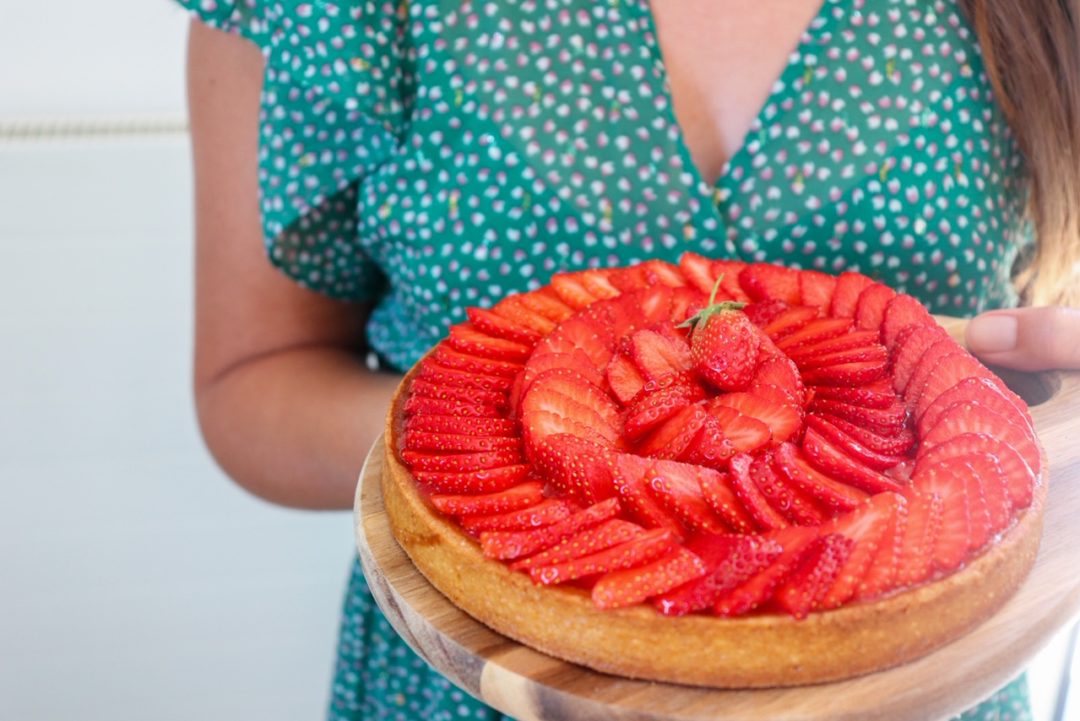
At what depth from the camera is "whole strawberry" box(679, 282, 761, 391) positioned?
2.57 ft

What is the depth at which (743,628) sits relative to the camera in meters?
0.61

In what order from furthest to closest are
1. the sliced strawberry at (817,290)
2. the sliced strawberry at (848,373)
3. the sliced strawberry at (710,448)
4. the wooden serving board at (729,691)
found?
the sliced strawberry at (817,290), the sliced strawberry at (848,373), the sliced strawberry at (710,448), the wooden serving board at (729,691)

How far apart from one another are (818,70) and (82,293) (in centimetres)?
143

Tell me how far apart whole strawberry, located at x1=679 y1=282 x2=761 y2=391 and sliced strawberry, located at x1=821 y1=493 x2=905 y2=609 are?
0.54ft

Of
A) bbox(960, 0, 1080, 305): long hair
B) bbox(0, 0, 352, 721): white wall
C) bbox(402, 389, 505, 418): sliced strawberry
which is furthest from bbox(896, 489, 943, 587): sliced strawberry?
bbox(0, 0, 352, 721): white wall

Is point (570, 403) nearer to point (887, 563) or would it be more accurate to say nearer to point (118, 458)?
point (887, 563)

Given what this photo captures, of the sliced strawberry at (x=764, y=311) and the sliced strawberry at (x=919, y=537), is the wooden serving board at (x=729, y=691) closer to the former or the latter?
the sliced strawberry at (x=919, y=537)

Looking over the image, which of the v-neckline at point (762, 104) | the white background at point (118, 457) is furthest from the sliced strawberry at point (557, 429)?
the white background at point (118, 457)

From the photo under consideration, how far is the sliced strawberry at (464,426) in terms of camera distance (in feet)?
2.53

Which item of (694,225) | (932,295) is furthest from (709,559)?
(932,295)

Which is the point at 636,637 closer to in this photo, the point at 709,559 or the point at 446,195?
the point at 709,559

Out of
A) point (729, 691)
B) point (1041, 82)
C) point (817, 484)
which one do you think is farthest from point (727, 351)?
point (1041, 82)

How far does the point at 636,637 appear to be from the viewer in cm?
62

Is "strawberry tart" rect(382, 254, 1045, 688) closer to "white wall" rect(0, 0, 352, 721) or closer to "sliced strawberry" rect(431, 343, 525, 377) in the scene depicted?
"sliced strawberry" rect(431, 343, 525, 377)
